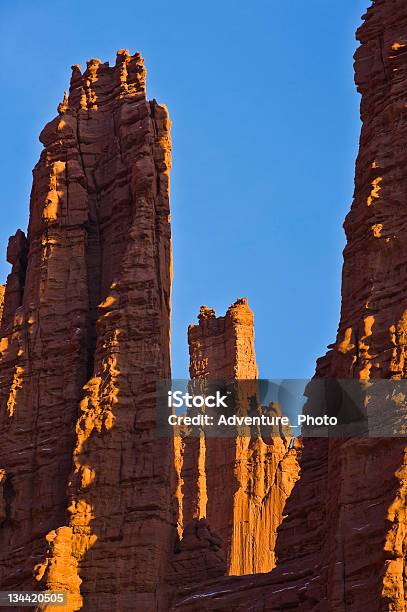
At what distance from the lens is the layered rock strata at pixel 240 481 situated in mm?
92312

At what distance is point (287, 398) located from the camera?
87375mm

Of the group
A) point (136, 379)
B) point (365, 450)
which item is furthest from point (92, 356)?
point (365, 450)

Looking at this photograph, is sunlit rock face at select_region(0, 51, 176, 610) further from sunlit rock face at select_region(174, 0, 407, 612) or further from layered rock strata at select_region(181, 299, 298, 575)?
layered rock strata at select_region(181, 299, 298, 575)

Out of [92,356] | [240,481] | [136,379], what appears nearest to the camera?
[136,379]

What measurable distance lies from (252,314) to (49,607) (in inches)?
1367

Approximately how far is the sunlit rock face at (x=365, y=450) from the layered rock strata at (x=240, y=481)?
65.0ft

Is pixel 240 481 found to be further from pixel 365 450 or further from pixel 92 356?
pixel 365 450

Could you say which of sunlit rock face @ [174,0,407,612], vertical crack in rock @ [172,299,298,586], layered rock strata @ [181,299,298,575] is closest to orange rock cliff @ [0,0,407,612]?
sunlit rock face @ [174,0,407,612]

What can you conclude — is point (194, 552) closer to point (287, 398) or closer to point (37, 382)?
point (37, 382)

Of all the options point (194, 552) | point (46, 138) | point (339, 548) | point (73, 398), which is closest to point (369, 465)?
point (339, 548)

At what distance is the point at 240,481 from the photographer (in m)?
93.8

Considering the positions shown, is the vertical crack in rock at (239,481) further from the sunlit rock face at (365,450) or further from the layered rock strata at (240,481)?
the sunlit rock face at (365,450)

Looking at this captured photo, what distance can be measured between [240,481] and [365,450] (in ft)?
120

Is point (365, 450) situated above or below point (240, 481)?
below
